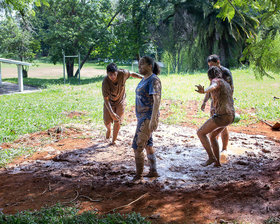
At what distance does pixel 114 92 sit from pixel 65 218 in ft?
11.2

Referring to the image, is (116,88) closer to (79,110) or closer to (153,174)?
(153,174)

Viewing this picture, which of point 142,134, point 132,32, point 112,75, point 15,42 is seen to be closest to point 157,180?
point 142,134

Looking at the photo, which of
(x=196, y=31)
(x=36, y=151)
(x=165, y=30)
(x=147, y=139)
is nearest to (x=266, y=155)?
(x=147, y=139)

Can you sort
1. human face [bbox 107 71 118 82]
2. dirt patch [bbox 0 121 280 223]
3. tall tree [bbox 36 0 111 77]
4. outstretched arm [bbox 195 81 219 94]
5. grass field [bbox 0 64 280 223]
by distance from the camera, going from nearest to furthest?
1. grass field [bbox 0 64 280 223]
2. dirt patch [bbox 0 121 280 223]
3. outstretched arm [bbox 195 81 219 94]
4. human face [bbox 107 71 118 82]
5. tall tree [bbox 36 0 111 77]

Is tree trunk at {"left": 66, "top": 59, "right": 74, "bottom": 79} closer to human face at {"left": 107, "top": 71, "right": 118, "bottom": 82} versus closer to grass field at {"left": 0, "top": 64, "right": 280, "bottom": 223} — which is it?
grass field at {"left": 0, "top": 64, "right": 280, "bottom": 223}

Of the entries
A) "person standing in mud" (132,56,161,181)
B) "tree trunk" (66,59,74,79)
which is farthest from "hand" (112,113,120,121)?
"tree trunk" (66,59,74,79)

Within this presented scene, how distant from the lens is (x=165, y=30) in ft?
87.5

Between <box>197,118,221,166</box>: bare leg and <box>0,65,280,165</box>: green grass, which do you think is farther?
<box>0,65,280,165</box>: green grass

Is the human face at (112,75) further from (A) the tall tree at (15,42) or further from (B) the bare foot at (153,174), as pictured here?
(A) the tall tree at (15,42)

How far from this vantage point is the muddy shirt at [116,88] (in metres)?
6.25

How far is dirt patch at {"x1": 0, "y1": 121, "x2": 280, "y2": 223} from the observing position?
3711mm

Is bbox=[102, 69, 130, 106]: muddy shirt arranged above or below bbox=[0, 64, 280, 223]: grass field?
above

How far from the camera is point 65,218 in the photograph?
3416 millimetres

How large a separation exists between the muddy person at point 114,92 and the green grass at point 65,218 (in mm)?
2939
